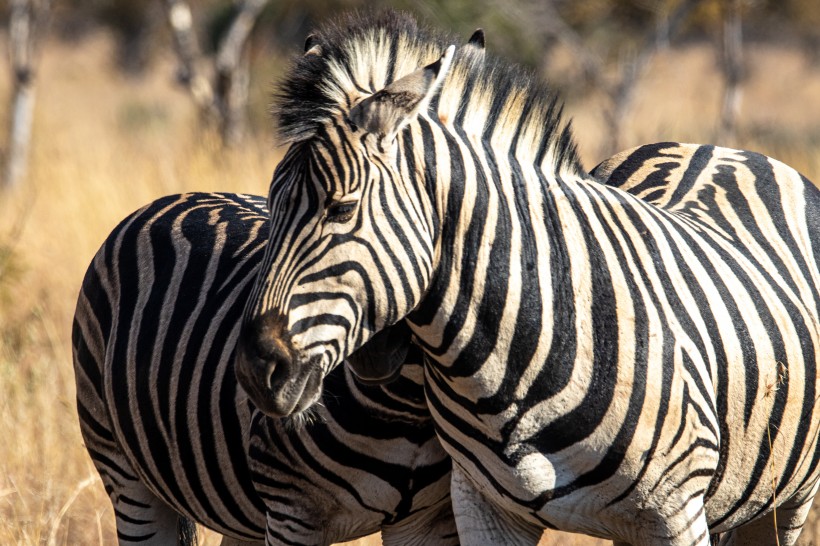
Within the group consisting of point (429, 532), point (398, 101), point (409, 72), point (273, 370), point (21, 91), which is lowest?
point (429, 532)

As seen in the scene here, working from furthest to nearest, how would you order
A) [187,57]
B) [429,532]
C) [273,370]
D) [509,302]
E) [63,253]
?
[187,57]
[63,253]
[429,532]
[509,302]
[273,370]

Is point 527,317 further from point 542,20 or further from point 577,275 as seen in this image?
point 542,20

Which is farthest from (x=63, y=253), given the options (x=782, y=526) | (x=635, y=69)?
(x=635, y=69)

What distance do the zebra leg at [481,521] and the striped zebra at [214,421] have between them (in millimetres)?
175

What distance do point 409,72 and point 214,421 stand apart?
4.33 ft

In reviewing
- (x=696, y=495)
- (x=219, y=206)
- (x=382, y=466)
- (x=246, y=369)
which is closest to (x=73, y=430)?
(x=219, y=206)

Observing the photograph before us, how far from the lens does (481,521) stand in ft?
8.24

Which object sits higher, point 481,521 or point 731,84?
point 731,84

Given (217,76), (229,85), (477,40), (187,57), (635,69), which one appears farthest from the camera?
(635,69)

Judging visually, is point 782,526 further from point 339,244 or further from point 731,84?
point 731,84

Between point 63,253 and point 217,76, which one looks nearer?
point 63,253

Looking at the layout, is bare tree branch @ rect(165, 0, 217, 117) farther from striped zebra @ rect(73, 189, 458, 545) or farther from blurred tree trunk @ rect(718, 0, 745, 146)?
striped zebra @ rect(73, 189, 458, 545)

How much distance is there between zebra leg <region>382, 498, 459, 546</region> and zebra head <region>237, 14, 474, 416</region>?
938 millimetres

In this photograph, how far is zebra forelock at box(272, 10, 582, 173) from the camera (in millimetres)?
2135
